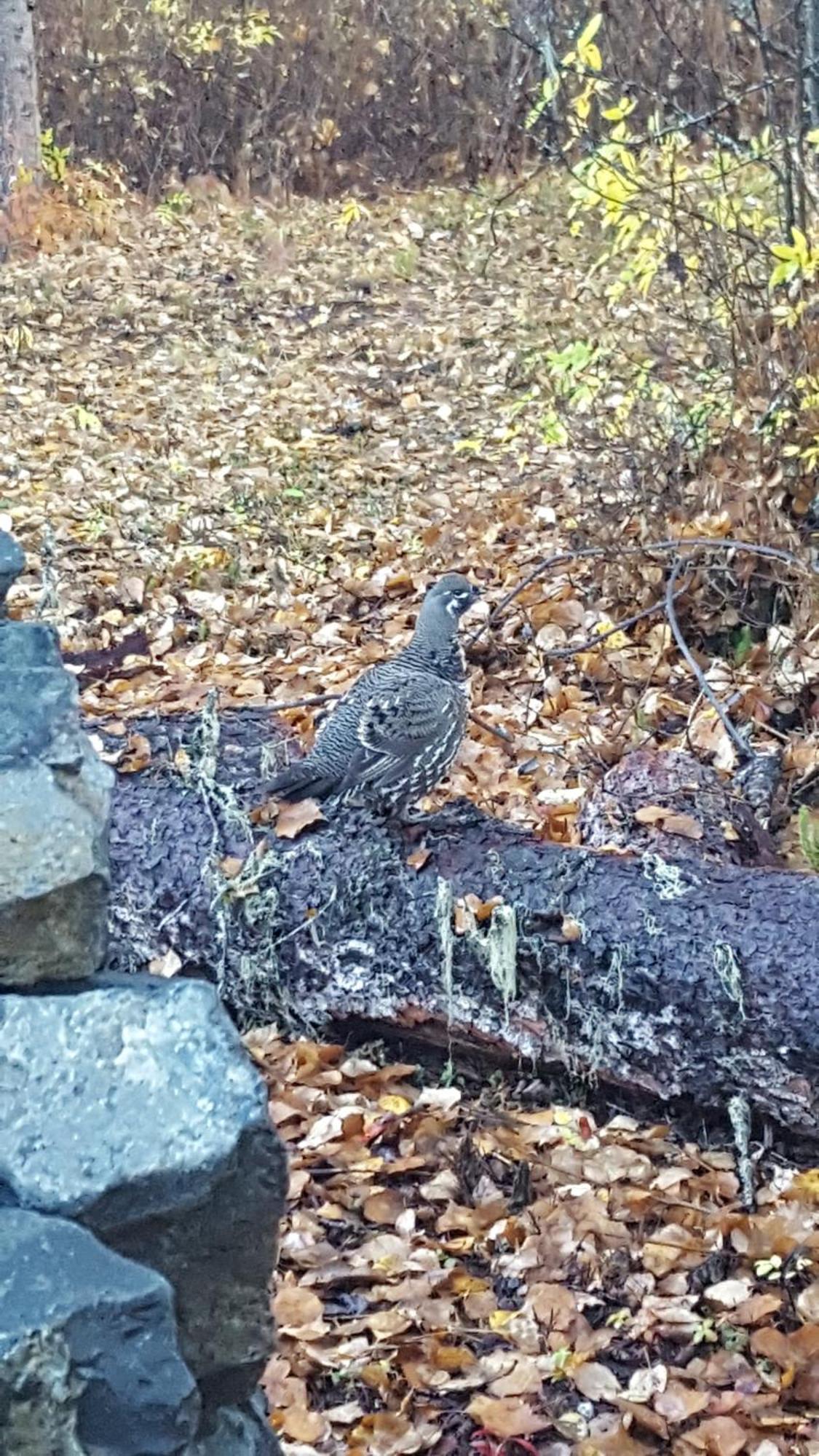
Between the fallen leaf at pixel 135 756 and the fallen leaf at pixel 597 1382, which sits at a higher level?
the fallen leaf at pixel 135 756

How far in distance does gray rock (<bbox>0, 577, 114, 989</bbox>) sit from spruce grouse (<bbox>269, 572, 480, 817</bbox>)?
2.17 meters

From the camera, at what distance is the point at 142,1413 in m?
2.04

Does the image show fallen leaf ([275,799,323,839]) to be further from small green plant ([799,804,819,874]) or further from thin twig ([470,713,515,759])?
small green plant ([799,804,819,874])

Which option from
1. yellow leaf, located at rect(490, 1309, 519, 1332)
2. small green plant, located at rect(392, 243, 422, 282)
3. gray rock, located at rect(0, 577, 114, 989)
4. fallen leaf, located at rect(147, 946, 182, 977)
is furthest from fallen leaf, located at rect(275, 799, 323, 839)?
small green plant, located at rect(392, 243, 422, 282)

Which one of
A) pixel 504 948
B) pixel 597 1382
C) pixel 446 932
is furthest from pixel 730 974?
pixel 597 1382

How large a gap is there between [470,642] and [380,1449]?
4.16 m

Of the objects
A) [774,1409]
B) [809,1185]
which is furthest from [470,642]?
[774,1409]

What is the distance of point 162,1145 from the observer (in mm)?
2248

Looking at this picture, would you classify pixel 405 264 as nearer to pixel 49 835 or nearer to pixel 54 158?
pixel 54 158

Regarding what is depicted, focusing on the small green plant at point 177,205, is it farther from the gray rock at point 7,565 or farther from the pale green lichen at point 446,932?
the gray rock at point 7,565

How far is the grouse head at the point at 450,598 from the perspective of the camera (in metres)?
5.20

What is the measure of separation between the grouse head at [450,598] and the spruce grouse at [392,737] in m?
0.04

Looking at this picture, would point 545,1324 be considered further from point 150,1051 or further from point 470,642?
point 470,642

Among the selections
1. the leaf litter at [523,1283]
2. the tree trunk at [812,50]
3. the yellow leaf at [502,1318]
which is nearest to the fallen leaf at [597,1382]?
the leaf litter at [523,1283]
